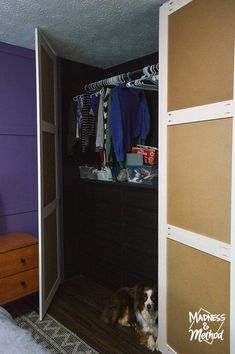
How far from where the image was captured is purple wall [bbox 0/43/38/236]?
2479mm

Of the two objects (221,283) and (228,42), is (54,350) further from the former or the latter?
(228,42)

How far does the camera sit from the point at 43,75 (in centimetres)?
223

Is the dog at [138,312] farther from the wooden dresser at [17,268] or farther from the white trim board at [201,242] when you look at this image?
the wooden dresser at [17,268]

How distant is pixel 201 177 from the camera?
154 cm

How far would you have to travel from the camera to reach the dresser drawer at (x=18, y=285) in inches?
83.4

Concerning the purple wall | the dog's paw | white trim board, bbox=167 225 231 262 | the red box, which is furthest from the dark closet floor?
the red box

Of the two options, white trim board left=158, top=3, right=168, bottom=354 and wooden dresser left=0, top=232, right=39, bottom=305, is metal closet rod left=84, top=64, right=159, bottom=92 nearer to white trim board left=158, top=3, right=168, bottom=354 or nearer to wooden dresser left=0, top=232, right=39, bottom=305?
white trim board left=158, top=3, right=168, bottom=354

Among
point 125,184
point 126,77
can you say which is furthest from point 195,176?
point 126,77

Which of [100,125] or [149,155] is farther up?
[100,125]

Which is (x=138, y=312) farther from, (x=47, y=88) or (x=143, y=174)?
(x=47, y=88)

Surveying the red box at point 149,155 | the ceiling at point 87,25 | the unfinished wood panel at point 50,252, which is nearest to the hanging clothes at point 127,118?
the red box at point 149,155

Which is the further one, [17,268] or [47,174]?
[47,174]

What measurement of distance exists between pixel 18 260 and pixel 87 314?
74 cm

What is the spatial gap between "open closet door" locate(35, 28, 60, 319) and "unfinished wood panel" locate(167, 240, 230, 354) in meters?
1.03
